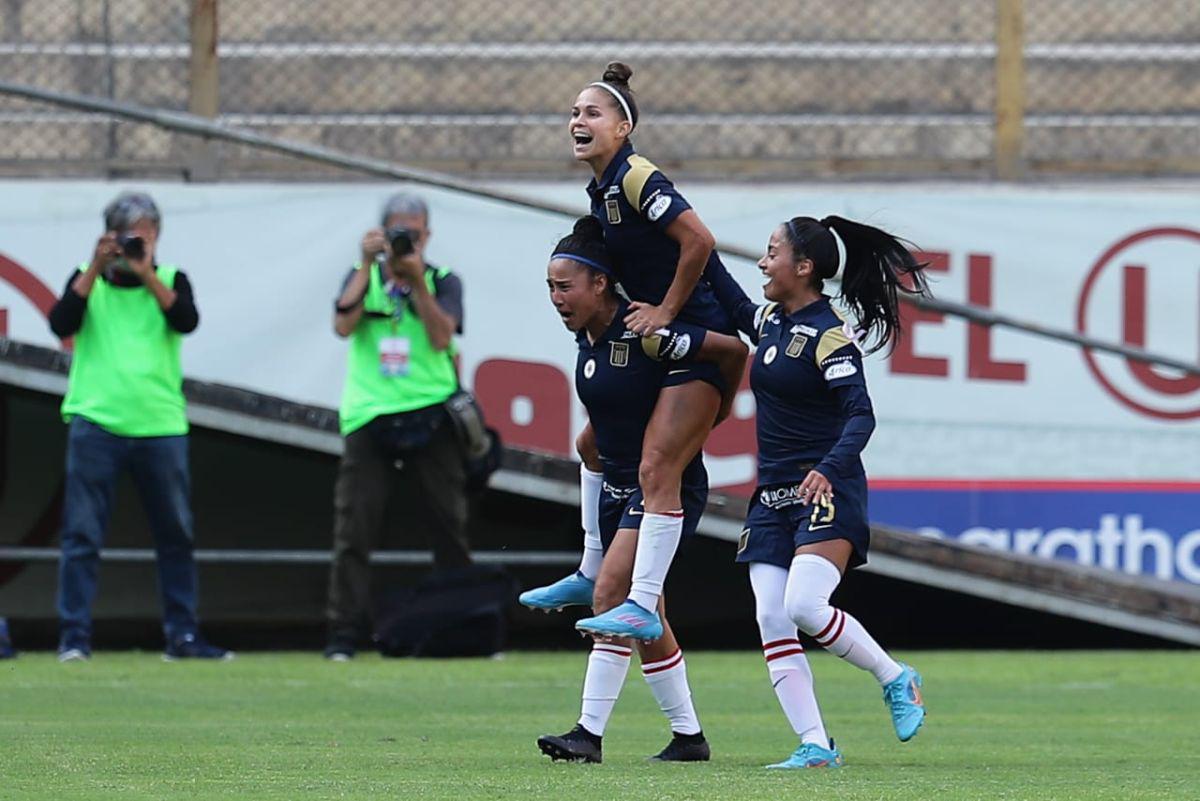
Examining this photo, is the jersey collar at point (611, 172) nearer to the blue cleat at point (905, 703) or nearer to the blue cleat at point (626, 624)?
the blue cleat at point (626, 624)

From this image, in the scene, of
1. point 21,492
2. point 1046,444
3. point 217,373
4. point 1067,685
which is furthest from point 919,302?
point 21,492

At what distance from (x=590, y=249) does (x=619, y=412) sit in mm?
487

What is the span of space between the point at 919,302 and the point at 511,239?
2.30m

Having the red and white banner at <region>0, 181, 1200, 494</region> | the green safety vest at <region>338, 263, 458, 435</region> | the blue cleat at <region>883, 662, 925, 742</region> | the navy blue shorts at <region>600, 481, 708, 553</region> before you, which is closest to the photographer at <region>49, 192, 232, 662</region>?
the green safety vest at <region>338, 263, 458, 435</region>

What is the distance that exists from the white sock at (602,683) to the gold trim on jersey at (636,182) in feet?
4.21

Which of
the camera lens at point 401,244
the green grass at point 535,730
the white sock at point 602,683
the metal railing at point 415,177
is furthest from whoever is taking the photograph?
the metal railing at point 415,177

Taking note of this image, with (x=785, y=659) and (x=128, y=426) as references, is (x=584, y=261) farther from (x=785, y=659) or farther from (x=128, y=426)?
(x=128, y=426)

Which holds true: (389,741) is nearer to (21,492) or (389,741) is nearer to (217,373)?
(217,373)

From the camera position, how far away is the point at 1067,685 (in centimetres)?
980

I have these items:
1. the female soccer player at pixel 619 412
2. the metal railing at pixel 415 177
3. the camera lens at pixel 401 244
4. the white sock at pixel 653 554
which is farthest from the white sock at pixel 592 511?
the metal railing at pixel 415 177

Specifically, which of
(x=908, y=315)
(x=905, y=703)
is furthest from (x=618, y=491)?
(x=908, y=315)

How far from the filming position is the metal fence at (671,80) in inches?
536

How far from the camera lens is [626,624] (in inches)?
243

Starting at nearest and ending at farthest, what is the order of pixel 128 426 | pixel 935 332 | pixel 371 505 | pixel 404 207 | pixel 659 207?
pixel 659 207 < pixel 128 426 < pixel 404 207 < pixel 371 505 < pixel 935 332
